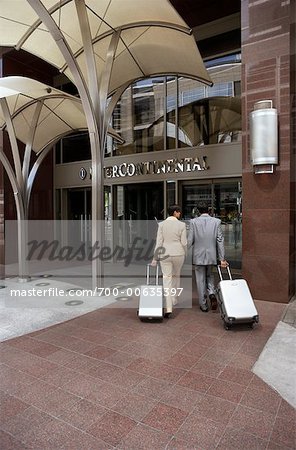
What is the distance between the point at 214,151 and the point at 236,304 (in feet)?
18.5

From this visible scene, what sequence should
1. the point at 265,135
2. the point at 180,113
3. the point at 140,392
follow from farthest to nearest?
the point at 180,113, the point at 265,135, the point at 140,392

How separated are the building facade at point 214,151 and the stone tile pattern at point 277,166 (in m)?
0.02

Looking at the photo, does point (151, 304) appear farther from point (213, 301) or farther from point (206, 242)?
point (206, 242)

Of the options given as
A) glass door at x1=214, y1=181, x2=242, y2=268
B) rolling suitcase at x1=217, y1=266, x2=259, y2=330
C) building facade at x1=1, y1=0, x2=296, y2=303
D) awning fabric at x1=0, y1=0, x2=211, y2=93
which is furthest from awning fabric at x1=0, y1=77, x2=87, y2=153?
rolling suitcase at x1=217, y1=266, x2=259, y2=330

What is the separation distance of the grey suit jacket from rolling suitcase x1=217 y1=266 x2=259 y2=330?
2.75ft

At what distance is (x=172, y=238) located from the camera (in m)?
5.60

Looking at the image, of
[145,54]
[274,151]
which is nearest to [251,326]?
[274,151]

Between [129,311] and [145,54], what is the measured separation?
587cm

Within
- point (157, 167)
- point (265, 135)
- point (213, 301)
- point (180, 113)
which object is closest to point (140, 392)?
point (213, 301)

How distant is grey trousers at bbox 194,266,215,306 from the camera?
19.4 ft

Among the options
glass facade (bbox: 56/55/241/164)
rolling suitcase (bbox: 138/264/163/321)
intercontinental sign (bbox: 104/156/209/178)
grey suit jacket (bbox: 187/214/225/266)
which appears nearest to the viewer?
rolling suitcase (bbox: 138/264/163/321)

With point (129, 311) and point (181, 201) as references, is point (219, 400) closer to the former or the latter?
point (129, 311)

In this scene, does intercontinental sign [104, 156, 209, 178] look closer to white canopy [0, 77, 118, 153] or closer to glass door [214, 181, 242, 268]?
glass door [214, 181, 242, 268]
